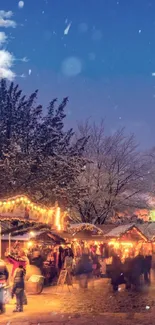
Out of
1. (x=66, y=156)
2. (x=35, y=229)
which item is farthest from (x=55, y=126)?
(x=35, y=229)

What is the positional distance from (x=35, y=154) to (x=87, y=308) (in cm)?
1370

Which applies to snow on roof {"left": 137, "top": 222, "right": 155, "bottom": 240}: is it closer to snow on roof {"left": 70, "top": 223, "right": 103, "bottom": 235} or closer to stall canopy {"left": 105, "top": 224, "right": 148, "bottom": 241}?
stall canopy {"left": 105, "top": 224, "right": 148, "bottom": 241}

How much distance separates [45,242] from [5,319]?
999 centimetres

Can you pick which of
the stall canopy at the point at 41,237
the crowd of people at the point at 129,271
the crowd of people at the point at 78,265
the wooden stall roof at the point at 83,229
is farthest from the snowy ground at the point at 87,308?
the wooden stall roof at the point at 83,229

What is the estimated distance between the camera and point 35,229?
67.8 ft

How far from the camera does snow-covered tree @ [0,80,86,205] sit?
2369 centimetres

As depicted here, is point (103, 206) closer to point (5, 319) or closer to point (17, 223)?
point (17, 223)

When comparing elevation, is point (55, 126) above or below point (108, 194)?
above

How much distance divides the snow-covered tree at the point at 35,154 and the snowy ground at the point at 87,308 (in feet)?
27.0

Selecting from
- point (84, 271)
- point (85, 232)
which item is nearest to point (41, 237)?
point (84, 271)

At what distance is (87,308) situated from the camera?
12844 millimetres

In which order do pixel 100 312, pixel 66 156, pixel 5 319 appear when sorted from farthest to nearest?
1. pixel 66 156
2. pixel 100 312
3. pixel 5 319

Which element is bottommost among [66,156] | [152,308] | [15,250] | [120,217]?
[152,308]

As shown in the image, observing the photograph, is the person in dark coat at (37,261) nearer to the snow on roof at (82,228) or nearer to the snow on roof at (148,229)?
the snow on roof at (82,228)
